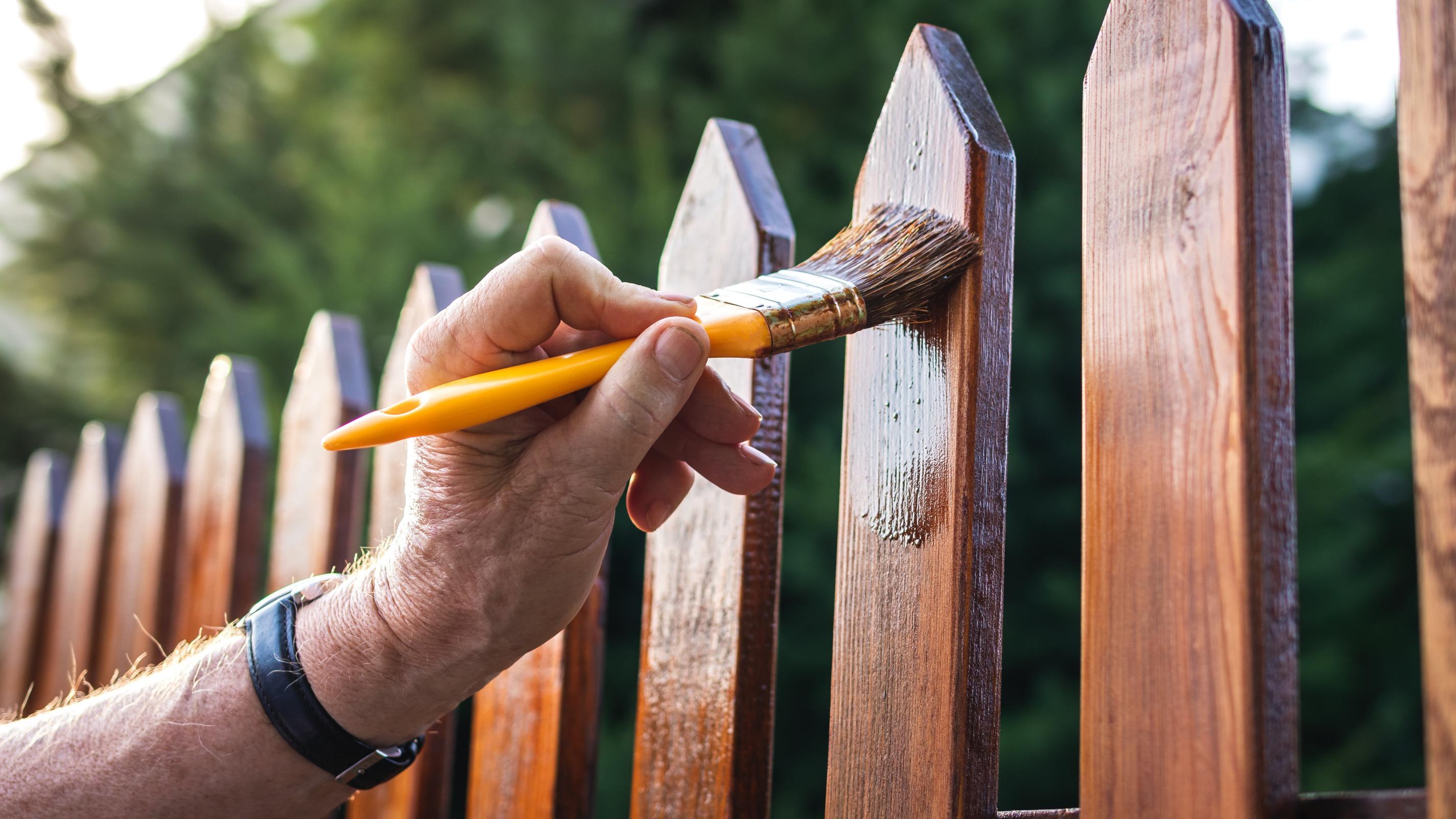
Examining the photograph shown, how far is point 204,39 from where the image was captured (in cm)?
498

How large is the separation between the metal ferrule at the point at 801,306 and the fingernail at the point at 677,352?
0.22ft

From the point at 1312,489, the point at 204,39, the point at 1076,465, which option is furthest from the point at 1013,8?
the point at 204,39

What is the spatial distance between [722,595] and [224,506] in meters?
1.64

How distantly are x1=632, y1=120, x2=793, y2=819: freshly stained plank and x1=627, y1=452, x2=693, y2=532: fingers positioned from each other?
0.16m

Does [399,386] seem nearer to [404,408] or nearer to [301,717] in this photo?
[301,717]

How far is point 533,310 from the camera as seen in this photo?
2.95 ft

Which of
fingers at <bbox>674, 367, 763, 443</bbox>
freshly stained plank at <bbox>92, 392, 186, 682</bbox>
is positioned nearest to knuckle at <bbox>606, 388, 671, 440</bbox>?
fingers at <bbox>674, 367, 763, 443</bbox>

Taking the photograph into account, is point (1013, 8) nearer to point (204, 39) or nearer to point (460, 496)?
point (460, 496)

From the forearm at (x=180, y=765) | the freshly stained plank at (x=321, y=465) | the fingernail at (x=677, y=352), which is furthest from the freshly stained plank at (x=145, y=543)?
the fingernail at (x=677, y=352)

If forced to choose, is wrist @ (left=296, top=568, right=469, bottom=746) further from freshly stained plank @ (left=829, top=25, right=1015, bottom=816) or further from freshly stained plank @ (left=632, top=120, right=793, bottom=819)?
freshly stained plank @ (left=829, top=25, right=1015, bottom=816)

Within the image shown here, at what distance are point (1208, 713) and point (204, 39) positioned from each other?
214 inches

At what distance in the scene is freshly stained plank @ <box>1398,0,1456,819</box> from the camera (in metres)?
0.64

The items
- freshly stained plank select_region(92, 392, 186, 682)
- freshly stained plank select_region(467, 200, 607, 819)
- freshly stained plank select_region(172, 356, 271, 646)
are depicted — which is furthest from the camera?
freshly stained plank select_region(92, 392, 186, 682)

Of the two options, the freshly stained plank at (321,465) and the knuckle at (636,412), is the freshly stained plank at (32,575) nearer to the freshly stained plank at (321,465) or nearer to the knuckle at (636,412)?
the freshly stained plank at (321,465)
